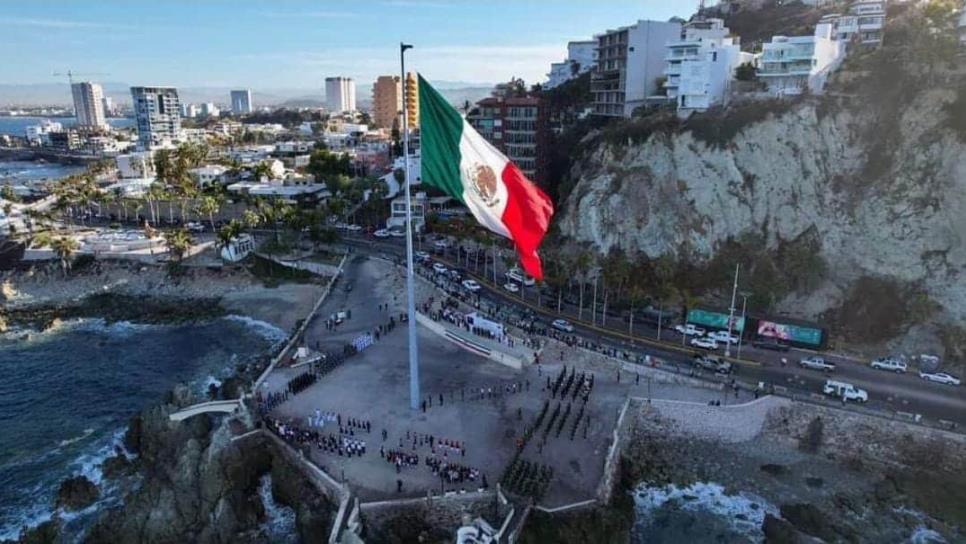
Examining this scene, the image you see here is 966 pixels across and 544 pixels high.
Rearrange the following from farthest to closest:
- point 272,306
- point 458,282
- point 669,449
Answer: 1. point 272,306
2. point 458,282
3. point 669,449

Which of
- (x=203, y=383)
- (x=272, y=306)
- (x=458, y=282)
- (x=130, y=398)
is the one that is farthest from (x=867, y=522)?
(x=272, y=306)

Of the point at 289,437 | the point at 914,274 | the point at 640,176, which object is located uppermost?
the point at 640,176

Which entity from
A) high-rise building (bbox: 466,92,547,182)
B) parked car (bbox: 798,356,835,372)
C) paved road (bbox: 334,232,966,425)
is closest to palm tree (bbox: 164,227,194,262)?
high-rise building (bbox: 466,92,547,182)

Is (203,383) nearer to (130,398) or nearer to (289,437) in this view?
(130,398)

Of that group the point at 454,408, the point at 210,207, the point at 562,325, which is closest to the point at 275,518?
the point at 454,408

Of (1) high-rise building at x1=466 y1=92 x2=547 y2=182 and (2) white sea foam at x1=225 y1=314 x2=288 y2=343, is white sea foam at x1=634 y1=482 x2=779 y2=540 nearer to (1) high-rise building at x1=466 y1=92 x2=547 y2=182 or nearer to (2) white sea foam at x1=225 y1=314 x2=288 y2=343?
(2) white sea foam at x1=225 y1=314 x2=288 y2=343

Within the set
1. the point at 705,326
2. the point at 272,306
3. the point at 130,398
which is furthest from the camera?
the point at 272,306

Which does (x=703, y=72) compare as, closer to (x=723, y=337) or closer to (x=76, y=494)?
(x=723, y=337)
